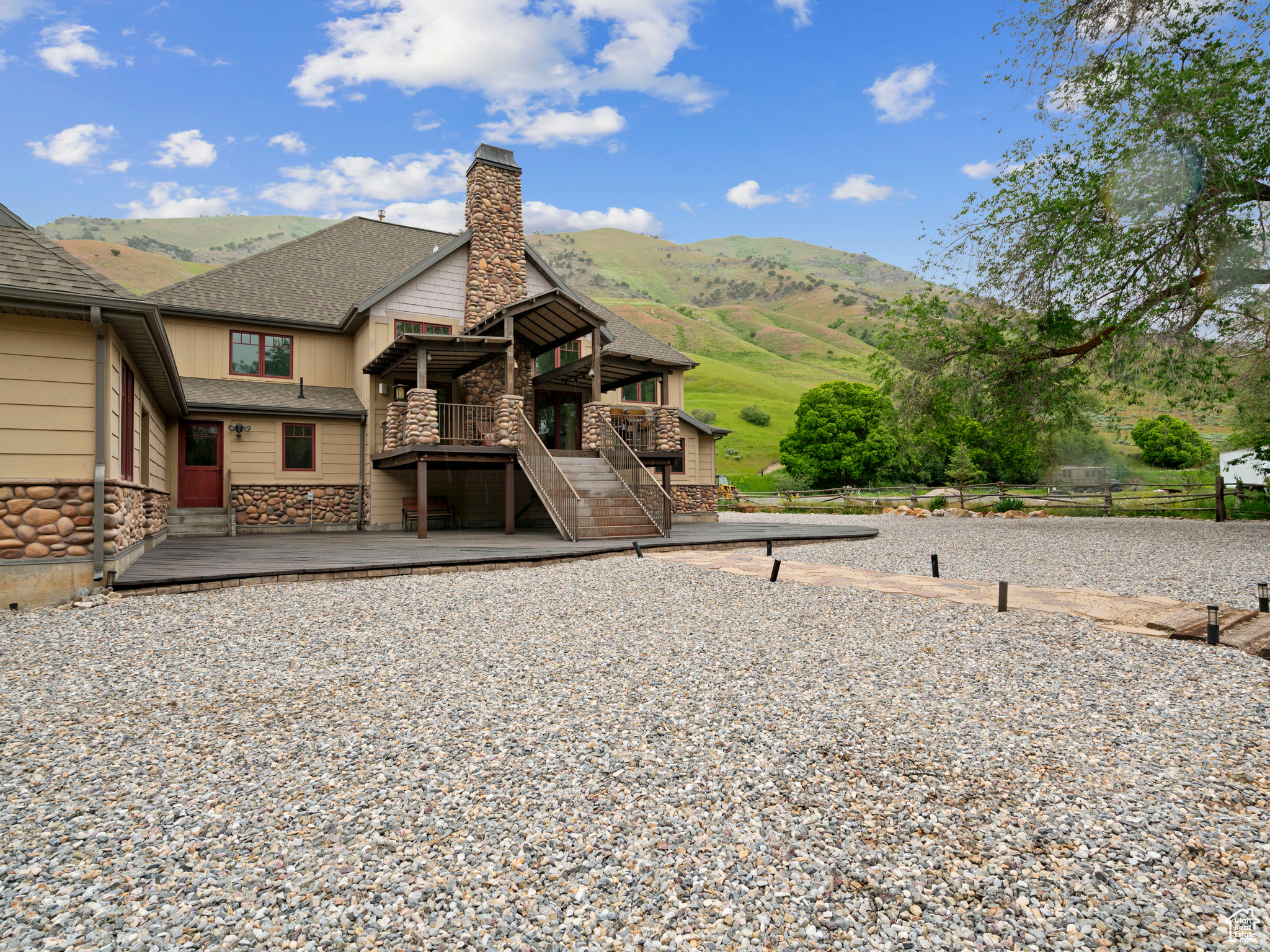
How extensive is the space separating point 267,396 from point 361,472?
282cm

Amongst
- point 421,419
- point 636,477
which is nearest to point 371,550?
point 421,419

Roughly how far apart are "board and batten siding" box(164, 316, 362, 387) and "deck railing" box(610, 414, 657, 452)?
7.15 m

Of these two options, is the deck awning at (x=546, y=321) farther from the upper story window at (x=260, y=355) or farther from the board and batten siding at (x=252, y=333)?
the upper story window at (x=260, y=355)

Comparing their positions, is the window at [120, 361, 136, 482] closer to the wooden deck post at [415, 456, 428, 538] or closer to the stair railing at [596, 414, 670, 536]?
the wooden deck post at [415, 456, 428, 538]

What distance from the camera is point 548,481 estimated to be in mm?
13242

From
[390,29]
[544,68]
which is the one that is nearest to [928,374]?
[390,29]

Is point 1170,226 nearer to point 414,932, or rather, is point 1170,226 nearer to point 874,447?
point 414,932

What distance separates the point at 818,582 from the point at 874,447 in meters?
35.1

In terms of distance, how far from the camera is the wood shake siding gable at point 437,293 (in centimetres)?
1606

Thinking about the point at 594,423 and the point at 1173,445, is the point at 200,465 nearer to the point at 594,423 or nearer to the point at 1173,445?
the point at 594,423

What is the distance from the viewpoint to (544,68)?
5431 cm

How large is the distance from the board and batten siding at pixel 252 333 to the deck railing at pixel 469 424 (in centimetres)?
294

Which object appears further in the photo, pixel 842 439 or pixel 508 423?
pixel 842 439

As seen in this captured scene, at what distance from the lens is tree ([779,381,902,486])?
4078 cm
